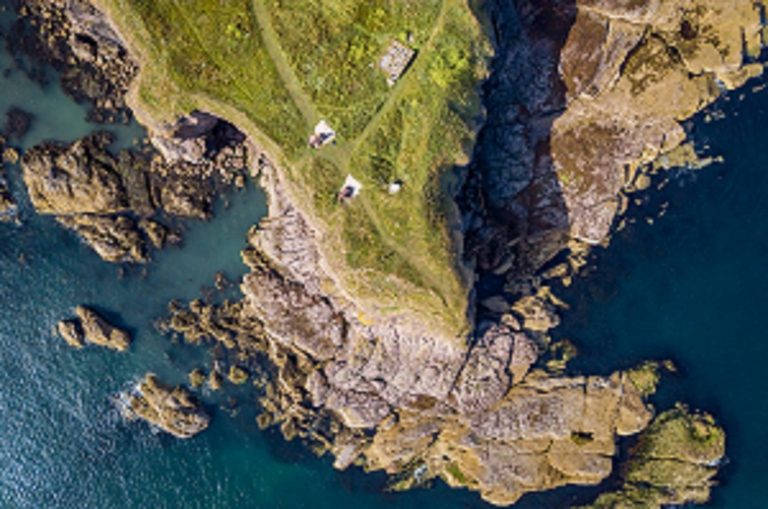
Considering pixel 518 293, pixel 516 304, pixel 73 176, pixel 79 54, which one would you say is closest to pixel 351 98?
pixel 79 54

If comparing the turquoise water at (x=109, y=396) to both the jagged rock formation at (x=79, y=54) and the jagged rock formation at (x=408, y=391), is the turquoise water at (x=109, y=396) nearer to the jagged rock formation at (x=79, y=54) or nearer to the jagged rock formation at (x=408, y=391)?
the jagged rock formation at (x=79, y=54)

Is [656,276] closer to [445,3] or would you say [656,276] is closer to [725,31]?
[725,31]

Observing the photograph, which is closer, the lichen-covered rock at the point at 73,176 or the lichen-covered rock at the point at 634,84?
the lichen-covered rock at the point at 73,176

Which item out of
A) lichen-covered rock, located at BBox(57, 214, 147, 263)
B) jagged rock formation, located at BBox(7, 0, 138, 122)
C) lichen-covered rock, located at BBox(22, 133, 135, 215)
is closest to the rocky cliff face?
lichen-covered rock, located at BBox(57, 214, 147, 263)

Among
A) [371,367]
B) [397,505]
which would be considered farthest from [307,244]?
[397,505]

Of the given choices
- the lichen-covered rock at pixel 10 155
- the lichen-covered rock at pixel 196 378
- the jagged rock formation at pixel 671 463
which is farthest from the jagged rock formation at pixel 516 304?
the lichen-covered rock at pixel 10 155

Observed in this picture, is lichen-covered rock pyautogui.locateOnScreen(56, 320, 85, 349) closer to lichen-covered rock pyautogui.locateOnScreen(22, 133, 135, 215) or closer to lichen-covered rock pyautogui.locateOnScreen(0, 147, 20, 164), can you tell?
lichen-covered rock pyautogui.locateOnScreen(22, 133, 135, 215)
